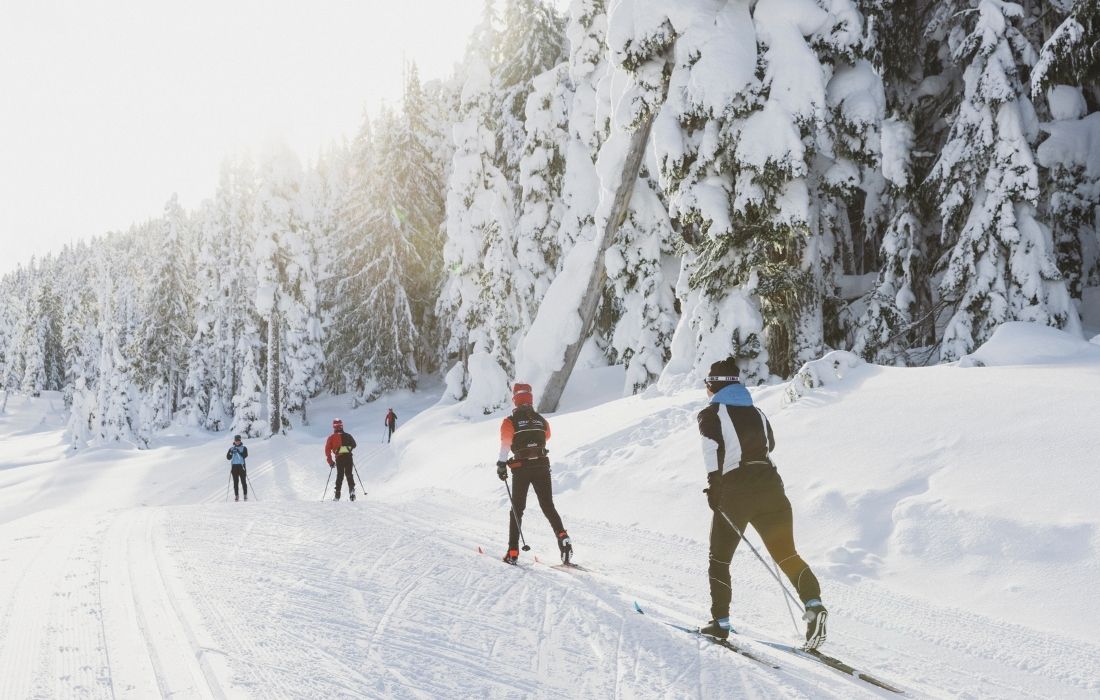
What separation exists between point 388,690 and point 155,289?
5112 centimetres

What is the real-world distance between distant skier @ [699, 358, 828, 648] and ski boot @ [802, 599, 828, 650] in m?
0.20

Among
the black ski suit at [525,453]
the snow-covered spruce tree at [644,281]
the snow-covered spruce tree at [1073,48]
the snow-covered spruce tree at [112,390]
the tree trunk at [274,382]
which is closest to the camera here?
the black ski suit at [525,453]

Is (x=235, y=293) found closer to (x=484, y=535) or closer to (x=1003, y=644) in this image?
(x=484, y=535)

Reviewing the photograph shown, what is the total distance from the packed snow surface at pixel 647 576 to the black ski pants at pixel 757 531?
0.46 m

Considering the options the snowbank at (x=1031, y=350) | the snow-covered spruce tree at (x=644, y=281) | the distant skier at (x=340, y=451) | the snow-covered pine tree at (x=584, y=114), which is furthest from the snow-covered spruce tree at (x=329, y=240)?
the snowbank at (x=1031, y=350)

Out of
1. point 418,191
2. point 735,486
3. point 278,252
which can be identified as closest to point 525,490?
point 735,486

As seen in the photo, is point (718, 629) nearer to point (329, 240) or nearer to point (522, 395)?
point (522, 395)

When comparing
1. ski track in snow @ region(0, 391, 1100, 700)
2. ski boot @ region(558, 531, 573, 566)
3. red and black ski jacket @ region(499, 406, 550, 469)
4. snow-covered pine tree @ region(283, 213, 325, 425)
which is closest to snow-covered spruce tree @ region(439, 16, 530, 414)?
snow-covered pine tree @ region(283, 213, 325, 425)

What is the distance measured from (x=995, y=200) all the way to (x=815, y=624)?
10.2 m

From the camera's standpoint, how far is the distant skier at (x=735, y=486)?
15.5ft

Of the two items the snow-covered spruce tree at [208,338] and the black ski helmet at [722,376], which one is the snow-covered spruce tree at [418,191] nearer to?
the snow-covered spruce tree at [208,338]

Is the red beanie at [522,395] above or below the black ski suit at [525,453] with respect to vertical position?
above

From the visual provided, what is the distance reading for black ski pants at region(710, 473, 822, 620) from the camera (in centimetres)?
466

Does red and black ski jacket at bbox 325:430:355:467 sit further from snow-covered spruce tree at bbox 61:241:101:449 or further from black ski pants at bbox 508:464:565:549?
snow-covered spruce tree at bbox 61:241:101:449
